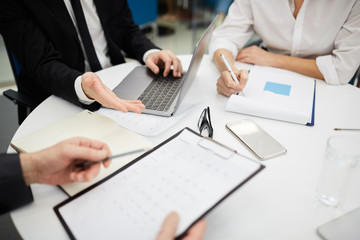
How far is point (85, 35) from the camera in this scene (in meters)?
1.25

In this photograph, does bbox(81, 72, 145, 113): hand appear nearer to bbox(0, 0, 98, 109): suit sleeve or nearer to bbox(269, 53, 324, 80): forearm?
bbox(0, 0, 98, 109): suit sleeve

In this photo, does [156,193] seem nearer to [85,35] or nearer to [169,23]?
[85,35]

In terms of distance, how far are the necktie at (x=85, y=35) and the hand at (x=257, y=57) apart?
0.72 m

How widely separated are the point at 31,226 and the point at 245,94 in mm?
800

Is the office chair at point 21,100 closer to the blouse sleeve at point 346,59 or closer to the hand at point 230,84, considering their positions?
the hand at point 230,84

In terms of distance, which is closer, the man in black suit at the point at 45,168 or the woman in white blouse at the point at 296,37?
the man in black suit at the point at 45,168

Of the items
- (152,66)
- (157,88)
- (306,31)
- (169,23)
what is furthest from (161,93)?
(169,23)

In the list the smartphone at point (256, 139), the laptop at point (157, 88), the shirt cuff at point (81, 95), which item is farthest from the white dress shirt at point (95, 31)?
the smartphone at point (256, 139)

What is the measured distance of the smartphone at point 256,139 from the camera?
76cm

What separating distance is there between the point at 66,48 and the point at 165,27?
2987 mm

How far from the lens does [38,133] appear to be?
2.56 feet

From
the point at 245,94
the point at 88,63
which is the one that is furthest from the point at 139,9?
the point at 245,94

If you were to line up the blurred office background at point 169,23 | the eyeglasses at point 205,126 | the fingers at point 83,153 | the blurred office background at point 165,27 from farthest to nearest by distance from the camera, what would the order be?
the blurred office background at point 169,23 → the blurred office background at point 165,27 → the eyeglasses at point 205,126 → the fingers at point 83,153

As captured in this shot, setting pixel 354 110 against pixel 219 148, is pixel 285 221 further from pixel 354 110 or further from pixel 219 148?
pixel 354 110
